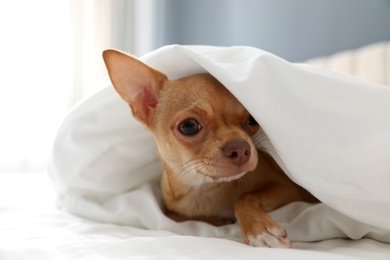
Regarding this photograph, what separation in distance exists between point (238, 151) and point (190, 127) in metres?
0.19

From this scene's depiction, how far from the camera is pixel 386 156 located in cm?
90

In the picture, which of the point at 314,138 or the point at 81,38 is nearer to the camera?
the point at 314,138

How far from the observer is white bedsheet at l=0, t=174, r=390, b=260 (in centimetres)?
84

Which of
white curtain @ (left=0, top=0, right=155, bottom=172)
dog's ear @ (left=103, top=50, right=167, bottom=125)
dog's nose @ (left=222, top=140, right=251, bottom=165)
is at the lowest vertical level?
white curtain @ (left=0, top=0, right=155, bottom=172)

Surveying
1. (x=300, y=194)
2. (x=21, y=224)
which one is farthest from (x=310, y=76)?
(x=21, y=224)

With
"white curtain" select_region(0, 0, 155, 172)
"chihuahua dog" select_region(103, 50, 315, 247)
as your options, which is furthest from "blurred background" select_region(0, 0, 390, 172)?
"chihuahua dog" select_region(103, 50, 315, 247)

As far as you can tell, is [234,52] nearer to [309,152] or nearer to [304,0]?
[309,152]

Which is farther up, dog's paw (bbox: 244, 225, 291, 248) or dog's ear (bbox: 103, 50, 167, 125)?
dog's ear (bbox: 103, 50, 167, 125)

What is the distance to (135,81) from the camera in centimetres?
131

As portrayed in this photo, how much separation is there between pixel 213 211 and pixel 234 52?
0.53 metres

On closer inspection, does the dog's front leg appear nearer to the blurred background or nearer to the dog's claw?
the dog's claw

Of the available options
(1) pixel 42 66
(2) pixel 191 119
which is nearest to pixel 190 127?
(2) pixel 191 119

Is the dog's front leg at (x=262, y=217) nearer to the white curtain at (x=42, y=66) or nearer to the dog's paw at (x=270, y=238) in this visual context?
the dog's paw at (x=270, y=238)

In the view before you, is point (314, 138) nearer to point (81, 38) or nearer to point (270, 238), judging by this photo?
point (270, 238)
